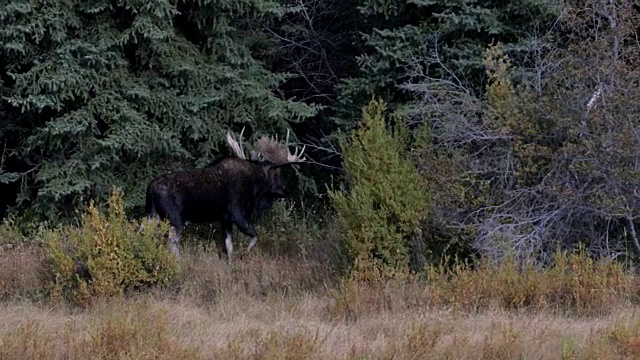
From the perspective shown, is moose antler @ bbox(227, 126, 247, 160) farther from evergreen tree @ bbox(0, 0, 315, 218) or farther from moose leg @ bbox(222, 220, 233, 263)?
moose leg @ bbox(222, 220, 233, 263)

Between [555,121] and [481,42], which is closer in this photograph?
[555,121]

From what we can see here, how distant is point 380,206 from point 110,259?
322 cm

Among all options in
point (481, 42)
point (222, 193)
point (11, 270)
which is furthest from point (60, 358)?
point (481, 42)

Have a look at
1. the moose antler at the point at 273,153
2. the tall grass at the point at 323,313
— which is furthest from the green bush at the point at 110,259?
the moose antler at the point at 273,153

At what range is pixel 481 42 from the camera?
1338 centimetres

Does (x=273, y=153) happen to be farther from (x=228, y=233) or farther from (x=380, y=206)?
(x=380, y=206)

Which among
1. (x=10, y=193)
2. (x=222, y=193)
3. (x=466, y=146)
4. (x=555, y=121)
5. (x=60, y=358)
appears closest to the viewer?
(x=60, y=358)

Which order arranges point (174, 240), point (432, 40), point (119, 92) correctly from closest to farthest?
point (174, 240) < point (432, 40) < point (119, 92)

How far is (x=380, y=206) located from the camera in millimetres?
10969

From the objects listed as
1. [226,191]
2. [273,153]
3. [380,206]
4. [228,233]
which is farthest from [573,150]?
[228,233]

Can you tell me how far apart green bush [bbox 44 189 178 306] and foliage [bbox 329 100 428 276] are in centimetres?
224

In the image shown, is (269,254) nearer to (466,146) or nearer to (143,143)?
(143,143)

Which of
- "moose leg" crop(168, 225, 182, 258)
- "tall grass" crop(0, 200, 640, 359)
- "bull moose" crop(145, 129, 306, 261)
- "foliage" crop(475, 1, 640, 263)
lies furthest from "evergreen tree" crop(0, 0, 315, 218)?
"foliage" crop(475, 1, 640, 263)

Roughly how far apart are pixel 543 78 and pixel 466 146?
136 centimetres
